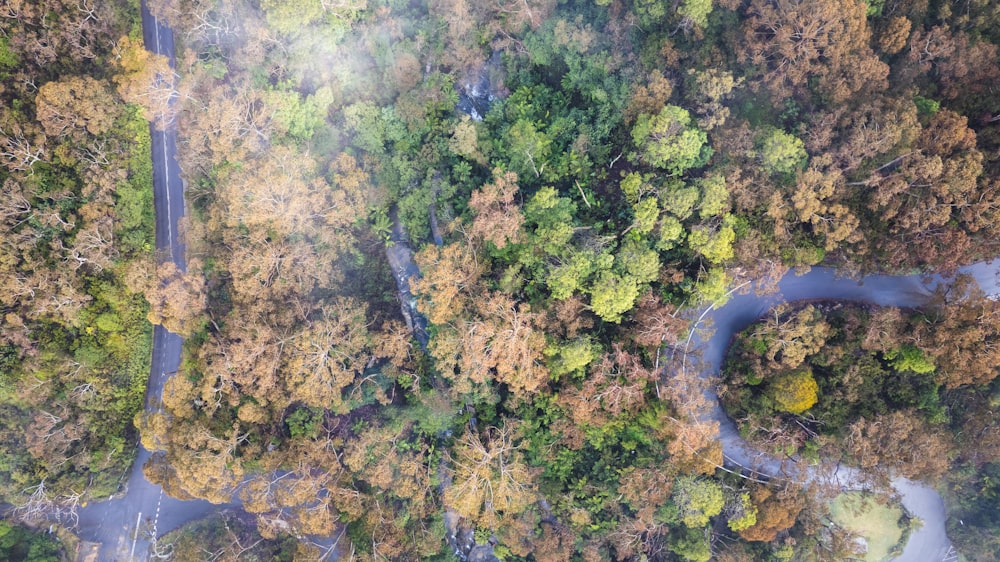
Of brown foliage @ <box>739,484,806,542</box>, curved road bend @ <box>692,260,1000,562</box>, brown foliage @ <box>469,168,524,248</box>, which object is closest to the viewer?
brown foliage @ <box>469,168,524,248</box>

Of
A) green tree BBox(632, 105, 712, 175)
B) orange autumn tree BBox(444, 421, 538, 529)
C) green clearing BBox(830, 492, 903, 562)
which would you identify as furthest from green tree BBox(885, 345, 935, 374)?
orange autumn tree BBox(444, 421, 538, 529)

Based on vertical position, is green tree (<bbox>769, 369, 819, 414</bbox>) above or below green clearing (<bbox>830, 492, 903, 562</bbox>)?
above

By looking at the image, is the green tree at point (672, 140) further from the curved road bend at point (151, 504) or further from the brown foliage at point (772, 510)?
the curved road bend at point (151, 504)

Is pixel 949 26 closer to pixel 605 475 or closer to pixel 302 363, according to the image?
pixel 605 475

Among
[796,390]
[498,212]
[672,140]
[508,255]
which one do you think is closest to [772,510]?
[796,390]

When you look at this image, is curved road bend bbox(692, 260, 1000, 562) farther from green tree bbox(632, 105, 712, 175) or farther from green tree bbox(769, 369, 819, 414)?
green tree bbox(632, 105, 712, 175)

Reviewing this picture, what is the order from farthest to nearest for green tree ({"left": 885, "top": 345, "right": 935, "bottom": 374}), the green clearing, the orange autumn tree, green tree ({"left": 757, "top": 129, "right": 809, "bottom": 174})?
the green clearing
the orange autumn tree
green tree ({"left": 885, "top": 345, "right": 935, "bottom": 374})
green tree ({"left": 757, "top": 129, "right": 809, "bottom": 174})

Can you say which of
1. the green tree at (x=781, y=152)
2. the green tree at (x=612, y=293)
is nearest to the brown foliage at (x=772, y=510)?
the green tree at (x=612, y=293)
